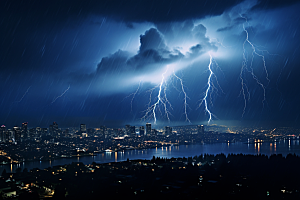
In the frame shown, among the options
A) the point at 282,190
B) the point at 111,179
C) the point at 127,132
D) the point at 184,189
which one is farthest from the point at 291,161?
the point at 127,132

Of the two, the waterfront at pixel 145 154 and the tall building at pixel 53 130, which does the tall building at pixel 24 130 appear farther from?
the waterfront at pixel 145 154

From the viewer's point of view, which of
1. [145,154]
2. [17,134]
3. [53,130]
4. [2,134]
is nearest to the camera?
[145,154]

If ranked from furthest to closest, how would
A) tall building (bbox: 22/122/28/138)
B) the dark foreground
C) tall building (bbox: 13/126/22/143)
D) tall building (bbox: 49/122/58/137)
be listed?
1. tall building (bbox: 49/122/58/137)
2. tall building (bbox: 22/122/28/138)
3. tall building (bbox: 13/126/22/143)
4. the dark foreground

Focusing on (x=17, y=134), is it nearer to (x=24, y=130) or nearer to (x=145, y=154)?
(x=24, y=130)

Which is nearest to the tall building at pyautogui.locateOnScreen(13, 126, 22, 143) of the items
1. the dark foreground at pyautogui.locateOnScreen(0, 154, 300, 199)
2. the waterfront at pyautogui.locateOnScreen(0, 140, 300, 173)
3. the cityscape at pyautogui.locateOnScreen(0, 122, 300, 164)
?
the cityscape at pyautogui.locateOnScreen(0, 122, 300, 164)

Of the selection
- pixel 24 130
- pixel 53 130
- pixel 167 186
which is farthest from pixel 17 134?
pixel 167 186

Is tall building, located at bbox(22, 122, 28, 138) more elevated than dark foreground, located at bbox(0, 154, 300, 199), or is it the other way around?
dark foreground, located at bbox(0, 154, 300, 199)

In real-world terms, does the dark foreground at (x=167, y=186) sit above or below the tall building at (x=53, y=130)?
above

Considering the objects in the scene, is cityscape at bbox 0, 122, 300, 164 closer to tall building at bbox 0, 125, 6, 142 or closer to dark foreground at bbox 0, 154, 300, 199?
tall building at bbox 0, 125, 6, 142

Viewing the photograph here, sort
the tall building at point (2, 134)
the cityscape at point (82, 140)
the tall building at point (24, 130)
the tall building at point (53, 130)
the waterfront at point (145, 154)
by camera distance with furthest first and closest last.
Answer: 1. the tall building at point (53, 130)
2. the tall building at point (24, 130)
3. the tall building at point (2, 134)
4. the cityscape at point (82, 140)
5. the waterfront at point (145, 154)

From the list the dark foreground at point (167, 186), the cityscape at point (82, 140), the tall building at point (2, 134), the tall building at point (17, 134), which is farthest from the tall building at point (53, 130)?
the dark foreground at point (167, 186)

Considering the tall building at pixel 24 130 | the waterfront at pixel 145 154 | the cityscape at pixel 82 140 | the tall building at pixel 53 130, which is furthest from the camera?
the tall building at pixel 53 130

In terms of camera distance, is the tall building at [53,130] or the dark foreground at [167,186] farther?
the tall building at [53,130]
